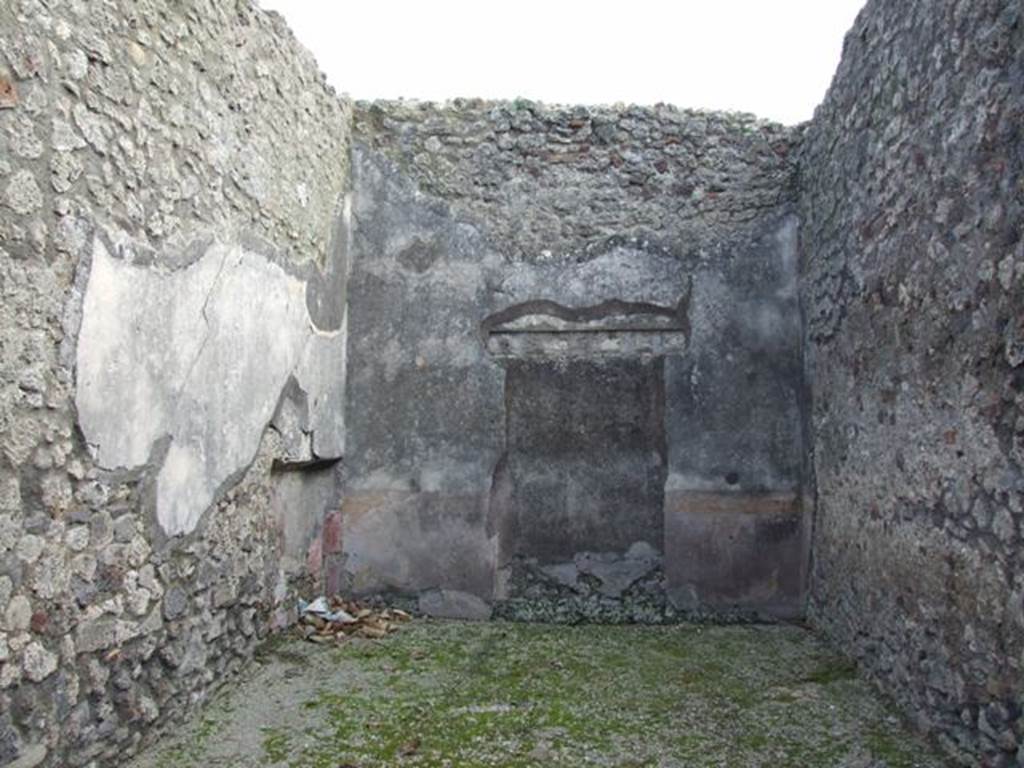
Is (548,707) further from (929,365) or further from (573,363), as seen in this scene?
(573,363)

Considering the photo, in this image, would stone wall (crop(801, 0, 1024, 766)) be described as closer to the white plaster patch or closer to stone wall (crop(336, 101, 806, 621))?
stone wall (crop(336, 101, 806, 621))

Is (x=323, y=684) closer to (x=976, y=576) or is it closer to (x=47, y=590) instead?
(x=47, y=590)

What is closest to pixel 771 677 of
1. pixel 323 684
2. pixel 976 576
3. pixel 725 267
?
pixel 976 576

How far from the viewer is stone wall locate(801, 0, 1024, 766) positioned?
7.04 feet

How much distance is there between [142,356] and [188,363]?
0.27m

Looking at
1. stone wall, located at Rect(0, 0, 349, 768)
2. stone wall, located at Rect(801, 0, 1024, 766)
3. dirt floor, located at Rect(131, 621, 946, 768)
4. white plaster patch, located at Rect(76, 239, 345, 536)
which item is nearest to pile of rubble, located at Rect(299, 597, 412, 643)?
dirt floor, located at Rect(131, 621, 946, 768)

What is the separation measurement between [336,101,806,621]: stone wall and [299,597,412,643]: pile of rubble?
0.18 metres

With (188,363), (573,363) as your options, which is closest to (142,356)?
(188,363)

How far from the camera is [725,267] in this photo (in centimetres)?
412

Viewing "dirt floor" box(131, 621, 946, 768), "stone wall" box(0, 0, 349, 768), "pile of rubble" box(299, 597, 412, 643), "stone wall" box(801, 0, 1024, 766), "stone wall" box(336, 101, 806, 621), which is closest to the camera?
"stone wall" box(0, 0, 349, 768)

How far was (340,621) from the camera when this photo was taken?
3.76m

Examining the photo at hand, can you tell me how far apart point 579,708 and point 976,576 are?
4.30 feet

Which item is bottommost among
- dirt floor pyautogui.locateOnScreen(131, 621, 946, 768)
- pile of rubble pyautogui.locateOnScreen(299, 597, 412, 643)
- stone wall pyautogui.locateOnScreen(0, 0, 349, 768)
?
dirt floor pyautogui.locateOnScreen(131, 621, 946, 768)

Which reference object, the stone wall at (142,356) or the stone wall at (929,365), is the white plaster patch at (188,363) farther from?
the stone wall at (929,365)
